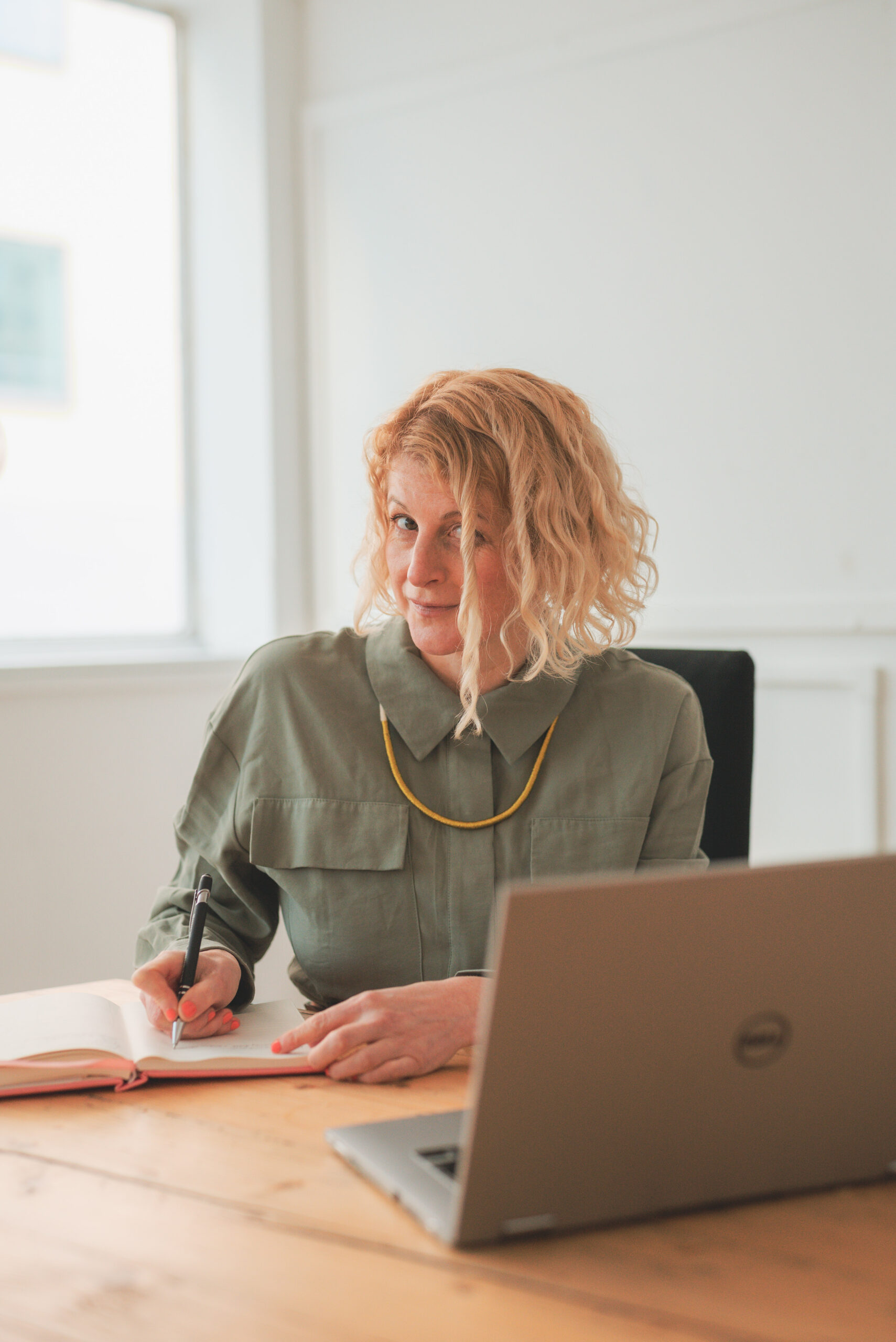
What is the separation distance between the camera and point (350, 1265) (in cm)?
69

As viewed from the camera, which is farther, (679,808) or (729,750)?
(729,750)

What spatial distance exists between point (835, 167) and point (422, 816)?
1624 mm

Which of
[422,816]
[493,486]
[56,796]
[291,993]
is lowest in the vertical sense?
[291,993]

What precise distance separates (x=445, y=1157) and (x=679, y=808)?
71 centimetres

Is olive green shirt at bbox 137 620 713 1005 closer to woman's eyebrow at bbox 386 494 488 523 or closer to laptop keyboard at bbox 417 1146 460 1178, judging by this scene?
woman's eyebrow at bbox 386 494 488 523

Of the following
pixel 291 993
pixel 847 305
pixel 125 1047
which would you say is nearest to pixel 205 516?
pixel 291 993

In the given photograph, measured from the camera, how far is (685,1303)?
65 cm

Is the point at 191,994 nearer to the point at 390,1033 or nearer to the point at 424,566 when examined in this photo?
the point at 390,1033

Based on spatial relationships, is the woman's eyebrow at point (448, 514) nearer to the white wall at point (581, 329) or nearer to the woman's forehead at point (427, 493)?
the woman's forehead at point (427, 493)

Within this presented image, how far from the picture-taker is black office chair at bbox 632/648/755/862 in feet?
5.25

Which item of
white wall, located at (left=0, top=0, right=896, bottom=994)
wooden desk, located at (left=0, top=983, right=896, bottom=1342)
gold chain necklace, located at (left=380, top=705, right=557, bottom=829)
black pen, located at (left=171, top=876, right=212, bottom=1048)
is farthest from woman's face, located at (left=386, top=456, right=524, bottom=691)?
white wall, located at (left=0, top=0, right=896, bottom=994)

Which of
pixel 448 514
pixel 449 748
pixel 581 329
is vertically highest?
pixel 581 329

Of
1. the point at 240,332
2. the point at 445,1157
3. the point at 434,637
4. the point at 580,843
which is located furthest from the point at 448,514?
the point at 240,332

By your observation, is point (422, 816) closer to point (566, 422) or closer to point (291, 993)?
point (566, 422)
